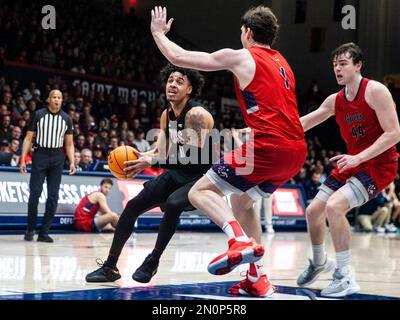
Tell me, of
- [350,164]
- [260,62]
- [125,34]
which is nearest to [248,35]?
[260,62]

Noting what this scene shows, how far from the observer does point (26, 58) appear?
58.2 ft

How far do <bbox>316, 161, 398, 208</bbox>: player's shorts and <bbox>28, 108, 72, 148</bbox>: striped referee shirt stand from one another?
17.3ft

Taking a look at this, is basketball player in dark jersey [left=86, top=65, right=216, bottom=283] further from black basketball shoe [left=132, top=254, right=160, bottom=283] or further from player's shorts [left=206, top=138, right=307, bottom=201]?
player's shorts [left=206, top=138, right=307, bottom=201]

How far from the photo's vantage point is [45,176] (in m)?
10.3

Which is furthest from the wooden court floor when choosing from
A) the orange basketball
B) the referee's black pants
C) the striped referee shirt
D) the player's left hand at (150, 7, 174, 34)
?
the player's left hand at (150, 7, 174, 34)

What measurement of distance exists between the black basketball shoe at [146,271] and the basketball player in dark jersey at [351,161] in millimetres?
1248

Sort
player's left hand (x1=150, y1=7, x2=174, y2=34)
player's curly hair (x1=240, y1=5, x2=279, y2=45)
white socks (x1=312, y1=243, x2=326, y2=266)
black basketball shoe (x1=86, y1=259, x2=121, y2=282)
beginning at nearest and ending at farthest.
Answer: player's left hand (x1=150, y1=7, x2=174, y2=34) < player's curly hair (x1=240, y1=5, x2=279, y2=45) < black basketball shoe (x1=86, y1=259, x2=121, y2=282) < white socks (x1=312, y1=243, x2=326, y2=266)

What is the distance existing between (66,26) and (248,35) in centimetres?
1595

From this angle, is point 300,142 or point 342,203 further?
point 342,203

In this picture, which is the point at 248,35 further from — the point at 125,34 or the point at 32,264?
the point at 125,34

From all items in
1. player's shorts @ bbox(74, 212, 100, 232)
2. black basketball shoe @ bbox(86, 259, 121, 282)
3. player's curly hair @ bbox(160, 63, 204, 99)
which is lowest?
player's shorts @ bbox(74, 212, 100, 232)

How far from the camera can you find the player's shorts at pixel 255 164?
16.2 feet

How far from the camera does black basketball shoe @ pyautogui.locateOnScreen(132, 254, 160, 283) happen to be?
18.2 feet
